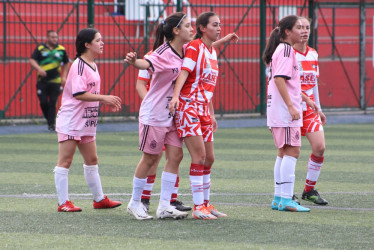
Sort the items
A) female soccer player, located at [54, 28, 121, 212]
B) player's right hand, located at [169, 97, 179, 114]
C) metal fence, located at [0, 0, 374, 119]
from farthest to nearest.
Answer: metal fence, located at [0, 0, 374, 119], female soccer player, located at [54, 28, 121, 212], player's right hand, located at [169, 97, 179, 114]

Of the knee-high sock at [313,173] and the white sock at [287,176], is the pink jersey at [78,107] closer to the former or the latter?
the white sock at [287,176]

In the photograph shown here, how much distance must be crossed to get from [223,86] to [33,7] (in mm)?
5201

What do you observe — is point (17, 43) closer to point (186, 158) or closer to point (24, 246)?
point (186, 158)

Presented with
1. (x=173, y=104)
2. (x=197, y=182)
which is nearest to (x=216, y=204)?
(x=197, y=182)

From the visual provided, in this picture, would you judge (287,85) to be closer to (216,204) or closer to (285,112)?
(285,112)

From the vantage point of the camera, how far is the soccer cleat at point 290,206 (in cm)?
747

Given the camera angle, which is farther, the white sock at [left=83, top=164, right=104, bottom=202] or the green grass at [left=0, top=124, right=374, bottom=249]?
the white sock at [left=83, top=164, right=104, bottom=202]

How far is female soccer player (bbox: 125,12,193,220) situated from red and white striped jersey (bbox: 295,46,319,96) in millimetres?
1514

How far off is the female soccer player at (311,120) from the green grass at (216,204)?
0.85 feet

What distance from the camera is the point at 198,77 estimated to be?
707cm

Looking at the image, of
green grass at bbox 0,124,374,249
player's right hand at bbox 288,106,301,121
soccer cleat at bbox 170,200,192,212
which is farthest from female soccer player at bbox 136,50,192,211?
player's right hand at bbox 288,106,301,121

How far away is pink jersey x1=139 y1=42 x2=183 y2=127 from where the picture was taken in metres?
7.02

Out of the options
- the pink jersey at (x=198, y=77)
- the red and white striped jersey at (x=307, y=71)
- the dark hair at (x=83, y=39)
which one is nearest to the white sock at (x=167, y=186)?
the pink jersey at (x=198, y=77)

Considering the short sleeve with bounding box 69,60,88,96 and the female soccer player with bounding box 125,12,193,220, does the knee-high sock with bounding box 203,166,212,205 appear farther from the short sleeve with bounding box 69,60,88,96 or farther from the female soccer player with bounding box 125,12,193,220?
the short sleeve with bounding box 69,60,88,96
